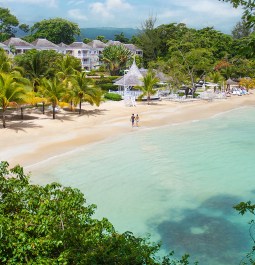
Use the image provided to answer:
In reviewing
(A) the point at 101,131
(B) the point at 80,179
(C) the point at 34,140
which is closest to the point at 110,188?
(B) the point at 80,179

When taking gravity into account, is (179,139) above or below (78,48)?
below

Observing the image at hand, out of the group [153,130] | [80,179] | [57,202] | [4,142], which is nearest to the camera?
[57,202]

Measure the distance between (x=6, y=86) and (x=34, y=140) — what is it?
4.19m

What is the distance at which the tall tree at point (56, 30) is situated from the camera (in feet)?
369

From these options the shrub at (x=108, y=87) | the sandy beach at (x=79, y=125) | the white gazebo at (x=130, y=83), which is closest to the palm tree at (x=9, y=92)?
the sandy beach at (x=79, y=125)

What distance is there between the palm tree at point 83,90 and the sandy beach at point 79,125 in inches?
65.9

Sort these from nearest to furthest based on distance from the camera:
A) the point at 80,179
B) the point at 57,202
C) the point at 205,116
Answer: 1. the point at 57,202
2. the point at 80,179
3. the point at 205,116

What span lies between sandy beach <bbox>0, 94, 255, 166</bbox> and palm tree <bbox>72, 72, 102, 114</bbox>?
1.67 metres

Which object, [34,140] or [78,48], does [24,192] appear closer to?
[34,140]

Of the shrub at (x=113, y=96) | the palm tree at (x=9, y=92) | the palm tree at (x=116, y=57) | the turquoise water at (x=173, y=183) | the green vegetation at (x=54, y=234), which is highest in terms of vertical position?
the palm tree at (x=116, y=57)

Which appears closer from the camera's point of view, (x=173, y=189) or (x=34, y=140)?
(x=173, y=189)

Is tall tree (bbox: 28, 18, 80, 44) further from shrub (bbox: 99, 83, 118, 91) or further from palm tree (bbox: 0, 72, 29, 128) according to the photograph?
palm tree (bbox: 0, 72, 29, 128)

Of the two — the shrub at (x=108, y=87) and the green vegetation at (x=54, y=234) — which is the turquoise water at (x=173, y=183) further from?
the shrub at (x=108, y=87)

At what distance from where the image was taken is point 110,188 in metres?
18.4
